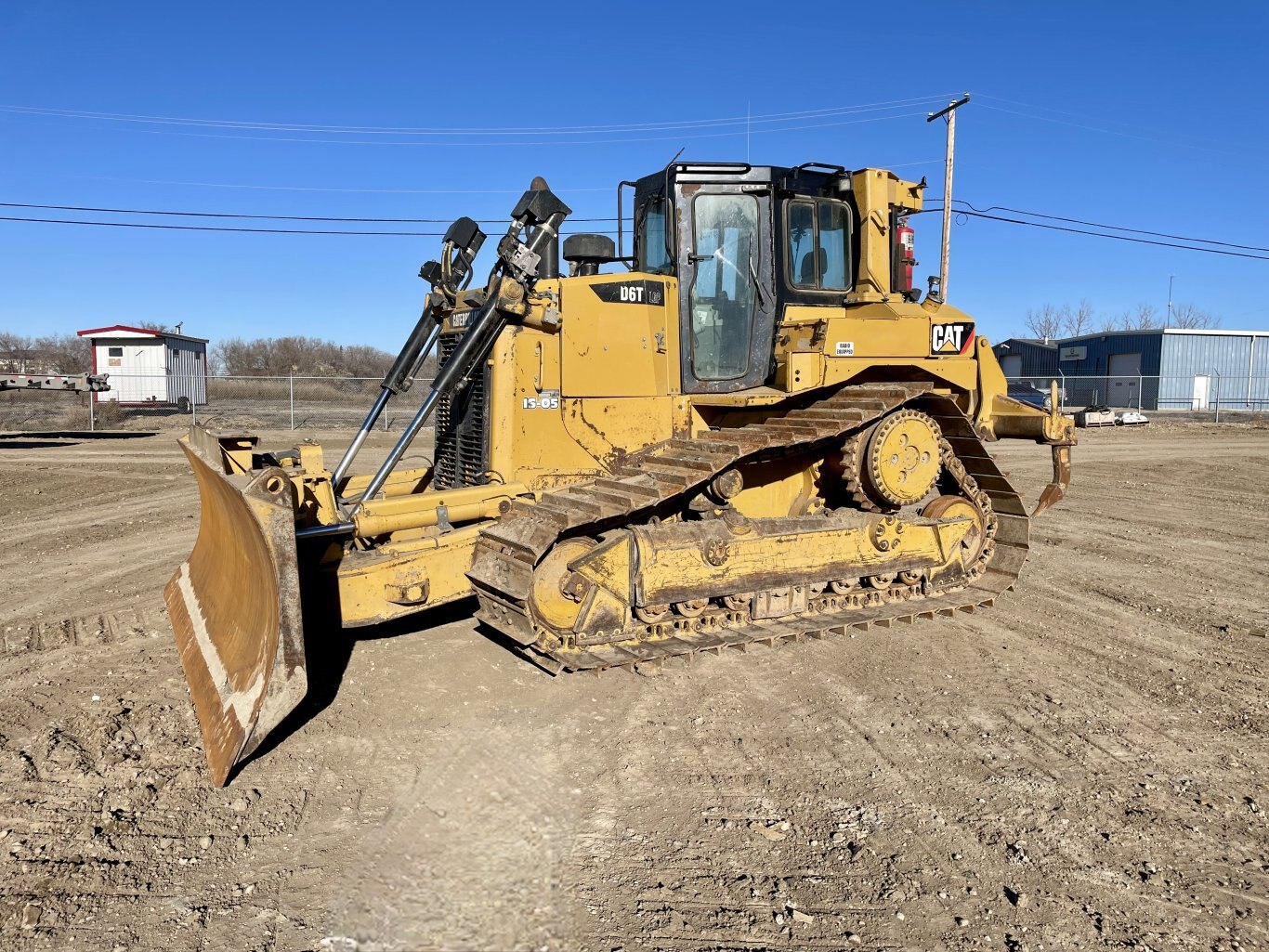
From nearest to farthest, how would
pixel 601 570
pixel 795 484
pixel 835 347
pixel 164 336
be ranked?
pixel 601 570 < pixel 835 347 < pixel 795 484 < pixel 164 336

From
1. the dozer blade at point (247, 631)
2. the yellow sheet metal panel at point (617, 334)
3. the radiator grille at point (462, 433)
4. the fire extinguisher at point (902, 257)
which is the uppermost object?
the fire extinguisher at point (902, 257)

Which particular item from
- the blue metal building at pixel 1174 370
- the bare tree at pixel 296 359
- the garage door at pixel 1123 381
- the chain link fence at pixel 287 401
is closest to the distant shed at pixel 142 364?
the chain link fence at pixel 287 401

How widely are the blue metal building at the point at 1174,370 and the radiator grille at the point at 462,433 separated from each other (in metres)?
35.3

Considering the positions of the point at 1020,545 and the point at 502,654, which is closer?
the point at 502,654

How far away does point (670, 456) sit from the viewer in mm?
6234

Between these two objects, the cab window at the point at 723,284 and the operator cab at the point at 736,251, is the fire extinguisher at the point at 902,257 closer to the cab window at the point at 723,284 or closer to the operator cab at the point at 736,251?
the operator cab at the point at 736,251

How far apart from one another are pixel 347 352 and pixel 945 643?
194 ft

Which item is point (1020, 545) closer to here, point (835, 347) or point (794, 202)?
point (835, 347)

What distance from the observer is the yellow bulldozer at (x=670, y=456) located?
18.1 feet

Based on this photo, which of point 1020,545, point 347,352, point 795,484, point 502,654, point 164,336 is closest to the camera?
point 502,654

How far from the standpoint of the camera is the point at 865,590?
22.7 feet

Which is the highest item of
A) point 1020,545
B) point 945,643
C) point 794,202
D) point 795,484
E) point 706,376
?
point 794,202

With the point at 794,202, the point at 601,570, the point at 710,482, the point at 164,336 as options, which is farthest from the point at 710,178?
the point at 164,336

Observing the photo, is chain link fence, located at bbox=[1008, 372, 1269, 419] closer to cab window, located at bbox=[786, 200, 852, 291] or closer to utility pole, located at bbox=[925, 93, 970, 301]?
utility pole, located at bbox=[925, 93, 970, 301]
